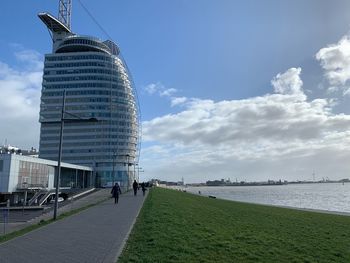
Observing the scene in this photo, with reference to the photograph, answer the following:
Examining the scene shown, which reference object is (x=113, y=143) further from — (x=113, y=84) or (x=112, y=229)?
(x=112, y=229)

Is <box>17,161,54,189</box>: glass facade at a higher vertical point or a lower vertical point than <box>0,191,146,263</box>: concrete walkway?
higher

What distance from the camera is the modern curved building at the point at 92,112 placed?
12262cm

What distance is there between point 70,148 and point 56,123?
8.44 metres

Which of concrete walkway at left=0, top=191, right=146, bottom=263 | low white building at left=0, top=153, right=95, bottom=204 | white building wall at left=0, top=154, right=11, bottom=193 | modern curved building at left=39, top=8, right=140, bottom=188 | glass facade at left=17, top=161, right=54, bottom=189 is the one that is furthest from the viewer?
modern curved building at left=39, top=8, right=140, bottom=188

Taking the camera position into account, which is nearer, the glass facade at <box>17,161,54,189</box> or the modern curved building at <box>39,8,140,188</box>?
the glass facade at <box>17,161,54,189</box>

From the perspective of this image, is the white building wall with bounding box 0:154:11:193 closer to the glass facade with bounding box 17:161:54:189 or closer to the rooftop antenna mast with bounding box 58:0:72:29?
the glass facade with bounding box 17:161:54:189

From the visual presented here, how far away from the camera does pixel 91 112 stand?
122m

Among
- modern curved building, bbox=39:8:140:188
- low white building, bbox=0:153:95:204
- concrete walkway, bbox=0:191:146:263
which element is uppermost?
modern curved building, bbox=39:8:140:188

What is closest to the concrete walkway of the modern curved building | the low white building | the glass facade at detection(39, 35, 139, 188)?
the low white building

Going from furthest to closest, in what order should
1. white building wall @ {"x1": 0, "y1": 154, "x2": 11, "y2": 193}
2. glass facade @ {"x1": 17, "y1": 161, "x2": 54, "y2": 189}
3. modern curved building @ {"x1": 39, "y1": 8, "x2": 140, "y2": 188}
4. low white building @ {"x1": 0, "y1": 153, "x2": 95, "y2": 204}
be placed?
modern curved building @ {"x1": 39, "y1": 8, "x2": 140, "y2": 188} < glass facade @ {"x1": 17, "y1": 161, "x2": 54, "y2": 189} < low white building @ {"x1": 0, "y1": 153, "x2": 95, "y2": 204} < white building wall @ {"x1": 0, "y1": 154, "x2": 11, "y2": 193}

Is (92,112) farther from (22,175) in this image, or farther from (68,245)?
(68,245)

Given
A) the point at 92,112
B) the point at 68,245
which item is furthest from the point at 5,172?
the point at 92,112

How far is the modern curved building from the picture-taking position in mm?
122625

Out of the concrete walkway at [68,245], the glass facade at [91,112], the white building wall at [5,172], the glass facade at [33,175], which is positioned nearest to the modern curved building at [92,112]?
the glass facade at [91,112]
